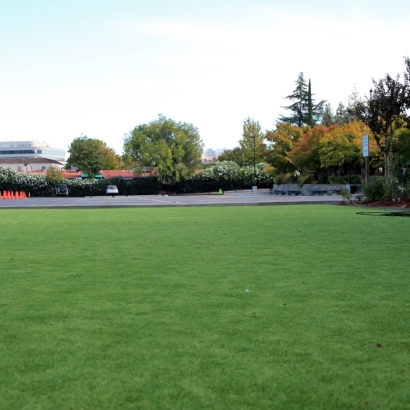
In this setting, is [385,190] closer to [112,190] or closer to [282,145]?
[282,145]

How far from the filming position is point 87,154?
117688mm

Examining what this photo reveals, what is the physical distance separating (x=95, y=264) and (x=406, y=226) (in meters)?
9.83

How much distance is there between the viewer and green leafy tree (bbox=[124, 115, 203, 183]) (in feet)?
246

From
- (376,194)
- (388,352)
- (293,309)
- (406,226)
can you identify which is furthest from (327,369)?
(376,194)

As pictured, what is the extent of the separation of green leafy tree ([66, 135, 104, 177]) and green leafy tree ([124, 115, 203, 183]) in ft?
123

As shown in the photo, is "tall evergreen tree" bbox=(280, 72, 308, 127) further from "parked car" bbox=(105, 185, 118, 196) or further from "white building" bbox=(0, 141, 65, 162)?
"white building" bbox=(0, 141, 65, 162)

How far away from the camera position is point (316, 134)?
186 feet

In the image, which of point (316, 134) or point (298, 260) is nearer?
point (298, 260)

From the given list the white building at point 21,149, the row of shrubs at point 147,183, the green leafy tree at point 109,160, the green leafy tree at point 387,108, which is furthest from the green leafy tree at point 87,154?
the green leafy tree at point 387,108

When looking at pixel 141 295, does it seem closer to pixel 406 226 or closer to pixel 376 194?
pixel 406 226

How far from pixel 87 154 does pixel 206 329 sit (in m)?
116

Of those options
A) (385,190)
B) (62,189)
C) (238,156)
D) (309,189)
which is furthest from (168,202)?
(238,156)

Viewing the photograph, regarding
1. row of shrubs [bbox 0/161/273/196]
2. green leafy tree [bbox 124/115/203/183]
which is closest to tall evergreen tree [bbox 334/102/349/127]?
row of shrubs [bbox 0/161/273/196]

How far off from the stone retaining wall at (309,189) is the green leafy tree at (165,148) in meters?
20.0
